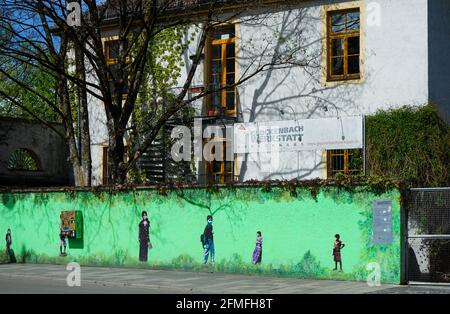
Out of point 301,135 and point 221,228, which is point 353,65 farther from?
point 221,228

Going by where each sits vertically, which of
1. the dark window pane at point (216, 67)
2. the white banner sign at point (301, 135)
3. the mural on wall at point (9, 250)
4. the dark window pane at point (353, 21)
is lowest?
the mural on wall at point (9, 250)

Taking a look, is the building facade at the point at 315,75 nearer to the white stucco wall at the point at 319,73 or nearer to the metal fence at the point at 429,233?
the white stucco wall at the point at 319,73

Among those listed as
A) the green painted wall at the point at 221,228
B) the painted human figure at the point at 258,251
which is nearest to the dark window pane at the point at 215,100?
the green painted wall at the point at 221,228

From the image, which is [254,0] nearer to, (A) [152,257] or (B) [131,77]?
(B) [131,77]

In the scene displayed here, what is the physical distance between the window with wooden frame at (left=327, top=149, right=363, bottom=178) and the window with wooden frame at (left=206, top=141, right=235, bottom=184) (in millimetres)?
3499

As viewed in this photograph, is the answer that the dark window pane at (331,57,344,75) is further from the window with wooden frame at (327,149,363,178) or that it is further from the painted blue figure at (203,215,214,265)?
the painted blue figure at (203,215,214,265)

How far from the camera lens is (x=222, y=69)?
85.6ft

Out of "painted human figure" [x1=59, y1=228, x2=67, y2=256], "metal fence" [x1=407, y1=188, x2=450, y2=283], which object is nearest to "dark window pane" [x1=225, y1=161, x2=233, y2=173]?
"painted human figure" [x1=59, y1=228, x2=67, y2=256]

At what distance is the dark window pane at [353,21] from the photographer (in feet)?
76.8

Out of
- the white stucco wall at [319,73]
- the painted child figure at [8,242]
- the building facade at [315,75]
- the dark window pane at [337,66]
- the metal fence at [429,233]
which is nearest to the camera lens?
the metal fence at [429,233]

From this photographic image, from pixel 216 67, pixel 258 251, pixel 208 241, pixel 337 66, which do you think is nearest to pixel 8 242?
pixel 208 241

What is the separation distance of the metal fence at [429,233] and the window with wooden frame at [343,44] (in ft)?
23.3

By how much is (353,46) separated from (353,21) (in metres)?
0.75

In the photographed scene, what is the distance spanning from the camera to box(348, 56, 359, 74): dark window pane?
76.7ft
